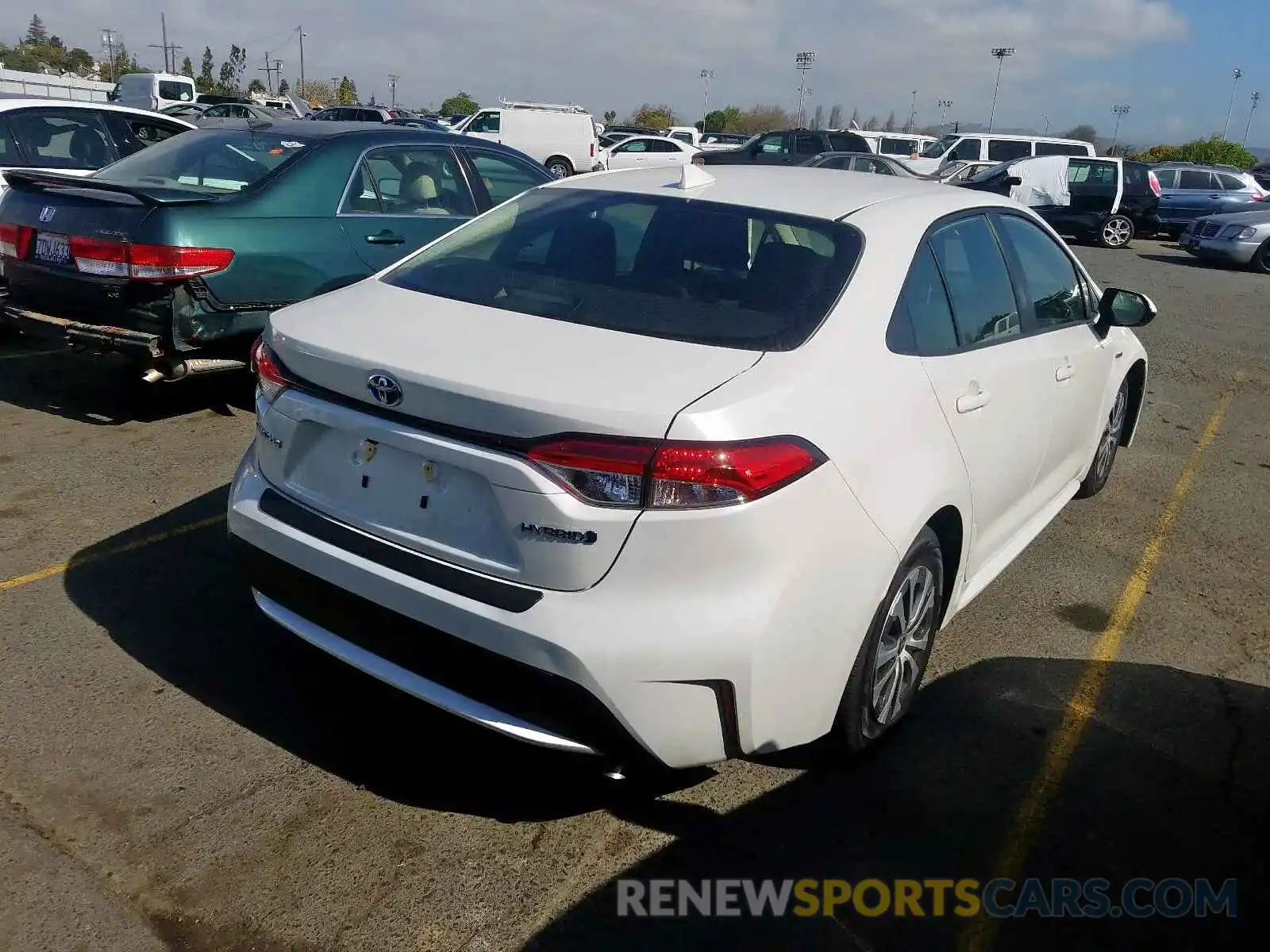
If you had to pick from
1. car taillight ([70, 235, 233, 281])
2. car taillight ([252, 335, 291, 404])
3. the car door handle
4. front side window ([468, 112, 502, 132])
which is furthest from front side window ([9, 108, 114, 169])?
front side window ([468, 112, 502, 132])

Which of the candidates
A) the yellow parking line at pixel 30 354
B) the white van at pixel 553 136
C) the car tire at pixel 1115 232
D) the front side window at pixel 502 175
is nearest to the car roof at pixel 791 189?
the front side window at pixel 502 175

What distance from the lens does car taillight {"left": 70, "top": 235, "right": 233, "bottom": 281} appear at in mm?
5016

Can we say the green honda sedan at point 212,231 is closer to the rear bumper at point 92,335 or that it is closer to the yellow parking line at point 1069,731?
the rear bumper at point 92,335

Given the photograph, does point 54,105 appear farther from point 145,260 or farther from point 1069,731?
point 1069,731

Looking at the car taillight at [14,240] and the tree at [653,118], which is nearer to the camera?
the car taillight at [14,240]

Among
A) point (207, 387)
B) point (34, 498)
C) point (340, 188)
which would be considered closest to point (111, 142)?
point (207, 387)

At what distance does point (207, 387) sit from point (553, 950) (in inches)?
207

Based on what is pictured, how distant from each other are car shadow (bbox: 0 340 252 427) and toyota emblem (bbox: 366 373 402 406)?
11.7 feet

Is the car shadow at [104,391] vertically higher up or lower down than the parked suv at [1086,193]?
lower down

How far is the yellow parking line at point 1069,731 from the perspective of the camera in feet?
8.83

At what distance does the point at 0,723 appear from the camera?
306 centimetres

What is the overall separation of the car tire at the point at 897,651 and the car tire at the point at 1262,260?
18703 millimetres

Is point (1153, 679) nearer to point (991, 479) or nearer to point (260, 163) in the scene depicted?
point (991, 479)

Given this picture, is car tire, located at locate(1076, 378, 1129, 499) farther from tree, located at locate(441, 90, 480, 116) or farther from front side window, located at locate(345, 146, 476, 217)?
tree, located at locate(441, 90, 480, 116)
